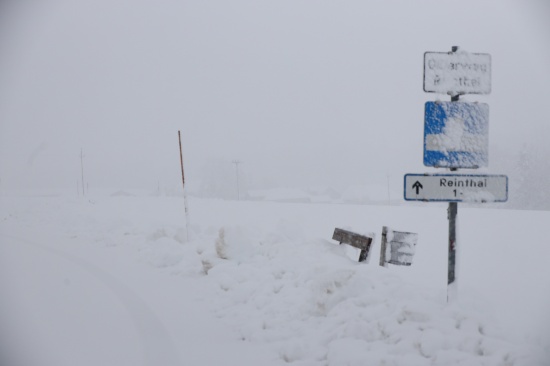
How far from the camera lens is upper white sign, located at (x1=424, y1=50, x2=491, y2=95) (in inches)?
176

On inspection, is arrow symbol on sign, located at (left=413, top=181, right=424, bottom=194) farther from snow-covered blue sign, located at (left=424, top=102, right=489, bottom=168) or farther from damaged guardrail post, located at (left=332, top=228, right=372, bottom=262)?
damaged guardrail post, located at (left=332, top=228, right=372, bottom=262)

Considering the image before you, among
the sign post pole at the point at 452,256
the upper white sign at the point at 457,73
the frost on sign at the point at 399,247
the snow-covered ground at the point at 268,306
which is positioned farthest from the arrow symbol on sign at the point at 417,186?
the frost on sign at the point at 399,247

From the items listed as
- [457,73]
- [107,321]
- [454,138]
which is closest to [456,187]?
[454,138]

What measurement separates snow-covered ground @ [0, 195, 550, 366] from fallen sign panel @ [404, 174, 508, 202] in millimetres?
1412

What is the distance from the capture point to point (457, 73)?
450 cm

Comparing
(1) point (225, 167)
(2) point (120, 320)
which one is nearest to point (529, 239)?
(2) point (120, 320)

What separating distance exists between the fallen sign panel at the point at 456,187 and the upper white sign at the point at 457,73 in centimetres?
116

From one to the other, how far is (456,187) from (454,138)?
2.17 feet

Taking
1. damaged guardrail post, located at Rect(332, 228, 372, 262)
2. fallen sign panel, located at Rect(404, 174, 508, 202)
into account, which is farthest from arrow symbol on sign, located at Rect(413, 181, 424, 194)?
damaged guardrail post, located at Rect(332, 228, 372, 262)

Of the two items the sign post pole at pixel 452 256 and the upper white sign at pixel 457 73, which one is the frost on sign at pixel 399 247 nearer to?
the sign post pole at pixel 452 256

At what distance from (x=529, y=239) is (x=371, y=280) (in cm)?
898

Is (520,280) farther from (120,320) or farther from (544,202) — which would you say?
(544,202)

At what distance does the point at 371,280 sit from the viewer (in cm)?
536

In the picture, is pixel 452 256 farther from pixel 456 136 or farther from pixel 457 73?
pixel 457 73
